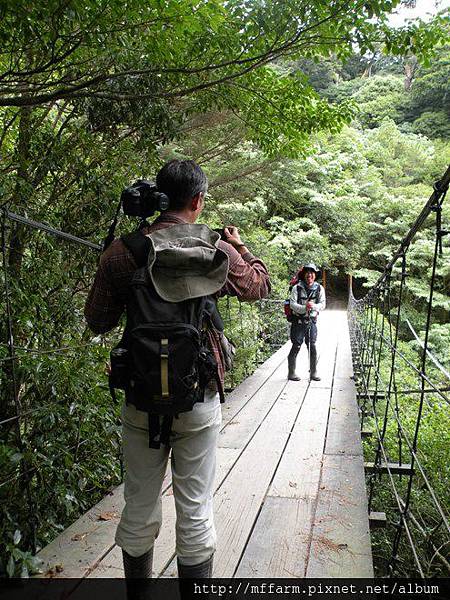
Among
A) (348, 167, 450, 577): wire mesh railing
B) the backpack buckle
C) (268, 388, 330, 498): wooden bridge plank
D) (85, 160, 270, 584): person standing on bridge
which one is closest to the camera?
the backpack buckle

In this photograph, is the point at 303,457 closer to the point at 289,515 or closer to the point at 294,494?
the point at 294,494

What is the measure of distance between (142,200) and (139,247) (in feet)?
0.44

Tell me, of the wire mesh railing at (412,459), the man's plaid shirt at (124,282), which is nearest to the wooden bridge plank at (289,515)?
the wire mesh railing at (412,459)

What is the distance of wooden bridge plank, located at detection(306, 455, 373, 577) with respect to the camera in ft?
5.43

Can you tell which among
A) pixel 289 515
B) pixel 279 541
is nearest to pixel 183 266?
pixel 279 541

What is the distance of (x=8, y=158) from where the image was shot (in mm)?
3348

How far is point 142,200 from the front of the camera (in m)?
1.25

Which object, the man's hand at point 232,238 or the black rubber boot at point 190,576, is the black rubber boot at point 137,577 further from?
the man's hand at point 232,238

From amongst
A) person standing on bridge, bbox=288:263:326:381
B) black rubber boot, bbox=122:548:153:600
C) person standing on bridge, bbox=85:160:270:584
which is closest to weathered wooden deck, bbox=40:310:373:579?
black rubber boot, bbox=122:548:153:600

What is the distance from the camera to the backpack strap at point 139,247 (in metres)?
1.20

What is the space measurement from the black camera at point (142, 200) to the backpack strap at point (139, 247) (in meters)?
0.06

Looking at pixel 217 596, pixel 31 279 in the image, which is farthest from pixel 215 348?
pixel 31 279

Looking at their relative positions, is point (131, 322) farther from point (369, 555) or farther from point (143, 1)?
point (143, 1)

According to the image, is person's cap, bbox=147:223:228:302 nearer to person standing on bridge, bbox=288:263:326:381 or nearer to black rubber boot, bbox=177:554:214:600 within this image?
black rubber boot, bbox=177:554:214:600
